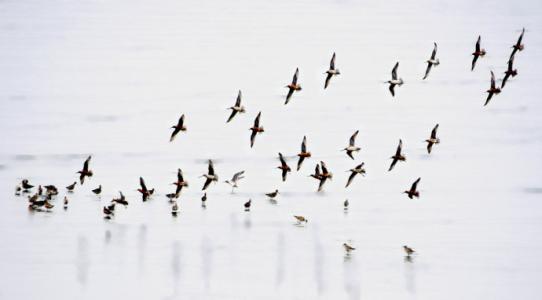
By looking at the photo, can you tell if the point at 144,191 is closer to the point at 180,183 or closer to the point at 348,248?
the point at 180,183

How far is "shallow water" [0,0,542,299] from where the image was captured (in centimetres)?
3756

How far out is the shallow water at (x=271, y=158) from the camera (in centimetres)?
3756

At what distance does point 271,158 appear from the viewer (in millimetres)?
53250

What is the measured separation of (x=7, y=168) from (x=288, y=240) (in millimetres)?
15997

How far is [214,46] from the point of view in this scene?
294ft

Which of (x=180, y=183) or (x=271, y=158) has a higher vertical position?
(x=271, y=158)

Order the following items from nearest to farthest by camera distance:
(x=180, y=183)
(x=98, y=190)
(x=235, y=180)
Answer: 1. (x=180, y=183)
2. (x=98, y=190)
3. (x=235, y=180)

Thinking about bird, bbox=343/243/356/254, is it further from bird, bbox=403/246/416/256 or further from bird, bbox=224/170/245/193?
bird, bbox=224/170/245/193

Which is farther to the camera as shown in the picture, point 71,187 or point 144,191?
point 71,187

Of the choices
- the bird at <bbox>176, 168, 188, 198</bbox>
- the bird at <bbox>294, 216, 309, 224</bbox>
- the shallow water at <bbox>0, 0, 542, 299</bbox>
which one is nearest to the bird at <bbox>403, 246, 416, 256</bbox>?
the shallow water at <bbox>0, 0, 542, 299</bbox>

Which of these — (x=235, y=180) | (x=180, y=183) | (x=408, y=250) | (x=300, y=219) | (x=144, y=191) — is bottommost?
(x=408, y=250)

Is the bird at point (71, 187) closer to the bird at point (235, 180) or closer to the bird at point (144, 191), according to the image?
the bird at point (144, 191)

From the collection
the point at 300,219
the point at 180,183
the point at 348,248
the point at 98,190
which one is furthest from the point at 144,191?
the point at 348,248

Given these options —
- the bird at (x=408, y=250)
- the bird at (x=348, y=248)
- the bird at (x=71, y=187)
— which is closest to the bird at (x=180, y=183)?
the bird at (x=71, y=187)
